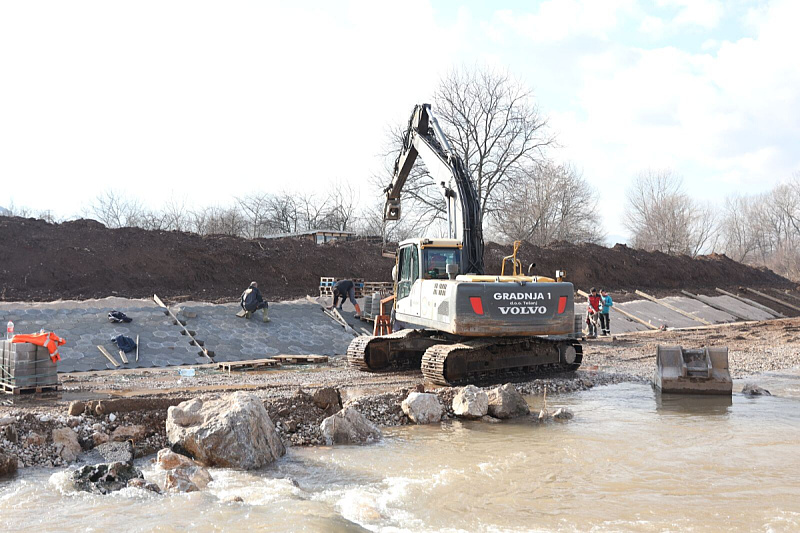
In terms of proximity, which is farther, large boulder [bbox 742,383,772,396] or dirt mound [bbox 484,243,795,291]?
dirt mound [bbox 484,243,795,291]

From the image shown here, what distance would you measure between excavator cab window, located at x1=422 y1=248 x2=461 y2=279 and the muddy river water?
4.12 m

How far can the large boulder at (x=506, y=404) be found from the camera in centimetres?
921

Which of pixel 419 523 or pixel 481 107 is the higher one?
pixel 481 107

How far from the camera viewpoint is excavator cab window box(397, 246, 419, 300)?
12812mm

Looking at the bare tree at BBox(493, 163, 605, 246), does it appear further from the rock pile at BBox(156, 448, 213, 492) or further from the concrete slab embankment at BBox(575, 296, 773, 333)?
the rock pile at BBox(156, 448, 213, 492)

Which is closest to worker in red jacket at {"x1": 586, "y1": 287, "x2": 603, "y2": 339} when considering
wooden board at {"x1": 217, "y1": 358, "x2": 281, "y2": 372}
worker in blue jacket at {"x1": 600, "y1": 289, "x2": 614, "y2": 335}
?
worker in blue jacket at {"x1": 600, "y1": 289, "x2": 614, "y2": 335}

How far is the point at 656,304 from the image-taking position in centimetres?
2689

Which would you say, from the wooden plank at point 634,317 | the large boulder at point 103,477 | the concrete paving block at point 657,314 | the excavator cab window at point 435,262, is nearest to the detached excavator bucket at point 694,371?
the excavator cab window at point 435,262

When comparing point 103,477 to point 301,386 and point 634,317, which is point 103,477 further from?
point 634,317

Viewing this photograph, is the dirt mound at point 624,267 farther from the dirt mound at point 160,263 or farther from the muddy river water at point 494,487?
the muddy river water at point 494,487

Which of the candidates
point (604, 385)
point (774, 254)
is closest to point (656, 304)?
point (604, 385)

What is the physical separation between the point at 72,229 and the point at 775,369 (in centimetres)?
2333

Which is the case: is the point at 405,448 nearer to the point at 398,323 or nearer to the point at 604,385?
the point at 604,385

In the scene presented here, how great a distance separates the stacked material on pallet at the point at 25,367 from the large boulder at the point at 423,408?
566cm
